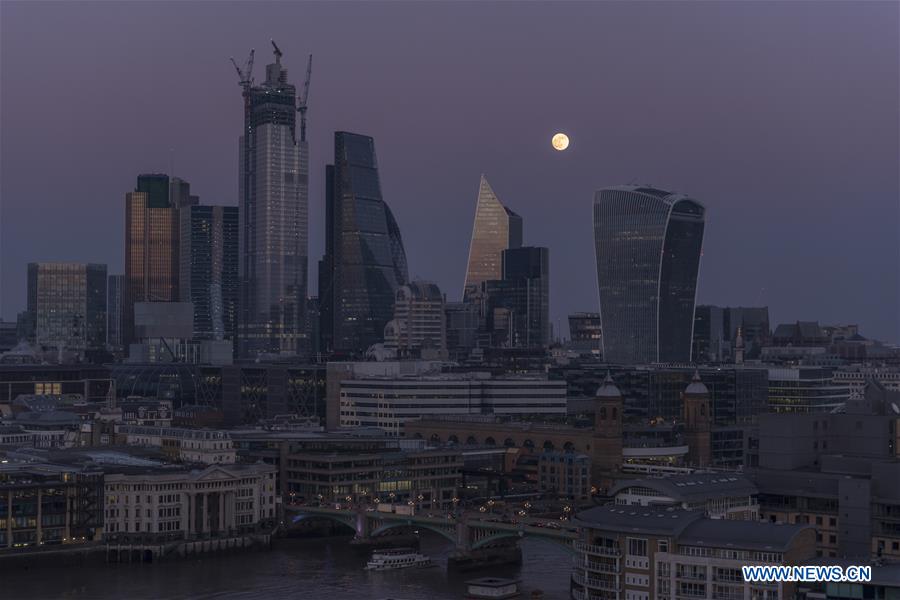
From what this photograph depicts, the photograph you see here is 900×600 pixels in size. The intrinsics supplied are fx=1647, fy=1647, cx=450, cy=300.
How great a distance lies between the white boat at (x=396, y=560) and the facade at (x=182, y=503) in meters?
11.7

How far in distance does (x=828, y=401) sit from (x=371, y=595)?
346 ft

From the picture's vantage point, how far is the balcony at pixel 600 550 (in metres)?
70.5

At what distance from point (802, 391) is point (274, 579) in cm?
10260

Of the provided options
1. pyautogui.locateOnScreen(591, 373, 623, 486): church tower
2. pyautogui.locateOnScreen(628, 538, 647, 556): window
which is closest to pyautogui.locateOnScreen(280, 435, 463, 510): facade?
pyautogui.locateOnScreen(591, 373, 623, 486): church tower

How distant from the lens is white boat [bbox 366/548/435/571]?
88562mm

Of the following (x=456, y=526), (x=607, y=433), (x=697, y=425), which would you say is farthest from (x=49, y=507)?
(x=697, y=425)

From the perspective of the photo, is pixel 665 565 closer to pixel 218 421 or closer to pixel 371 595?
pixel 371 595

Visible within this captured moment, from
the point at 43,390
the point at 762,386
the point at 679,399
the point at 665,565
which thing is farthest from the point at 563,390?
the point at 665,565

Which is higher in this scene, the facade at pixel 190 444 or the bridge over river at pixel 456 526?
the facade at pixel 190 444

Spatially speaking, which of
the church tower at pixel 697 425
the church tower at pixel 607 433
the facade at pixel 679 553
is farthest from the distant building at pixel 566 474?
the facade at pixel 679 553

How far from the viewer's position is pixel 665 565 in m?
68.6

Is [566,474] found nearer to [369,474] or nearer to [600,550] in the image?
[369,474]

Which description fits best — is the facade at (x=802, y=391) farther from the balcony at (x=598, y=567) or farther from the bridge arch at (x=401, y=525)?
the balcony at (x=598, y=567)

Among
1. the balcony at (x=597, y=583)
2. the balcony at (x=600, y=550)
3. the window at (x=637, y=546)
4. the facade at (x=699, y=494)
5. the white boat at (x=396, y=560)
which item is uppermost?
the facade at (x=699, y=494)
